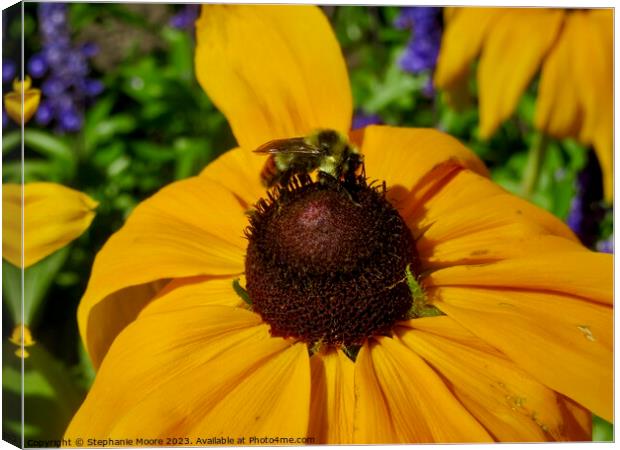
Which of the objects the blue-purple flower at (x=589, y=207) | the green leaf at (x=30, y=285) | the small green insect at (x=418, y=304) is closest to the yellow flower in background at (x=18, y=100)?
the green leaf at (x=30, y=285)

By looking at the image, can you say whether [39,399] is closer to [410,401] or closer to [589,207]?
[410,401]

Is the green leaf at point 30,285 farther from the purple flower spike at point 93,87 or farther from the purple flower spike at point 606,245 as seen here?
the purple flower spike at point 606,245

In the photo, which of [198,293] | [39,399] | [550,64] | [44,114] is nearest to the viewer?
[198,293]

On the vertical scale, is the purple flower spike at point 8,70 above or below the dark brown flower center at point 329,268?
above

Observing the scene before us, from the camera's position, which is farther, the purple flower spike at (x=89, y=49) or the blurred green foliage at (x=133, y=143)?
the purple flower spike at (x=89, y=49)

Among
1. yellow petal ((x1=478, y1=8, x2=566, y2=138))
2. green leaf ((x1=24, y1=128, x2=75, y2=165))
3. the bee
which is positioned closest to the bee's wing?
the bee

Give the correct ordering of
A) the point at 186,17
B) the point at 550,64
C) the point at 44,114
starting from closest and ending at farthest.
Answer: the point at 550,64 < the point at 44,114 < the point at 186,17

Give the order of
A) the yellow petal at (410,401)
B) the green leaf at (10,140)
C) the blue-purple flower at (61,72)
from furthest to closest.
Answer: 1. the blue-purple flower at (61,72)
2. the green leaf at (10,140)
3. the yellow petal at (410,401)

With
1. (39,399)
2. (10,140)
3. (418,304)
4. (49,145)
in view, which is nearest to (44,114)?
(49,145)
